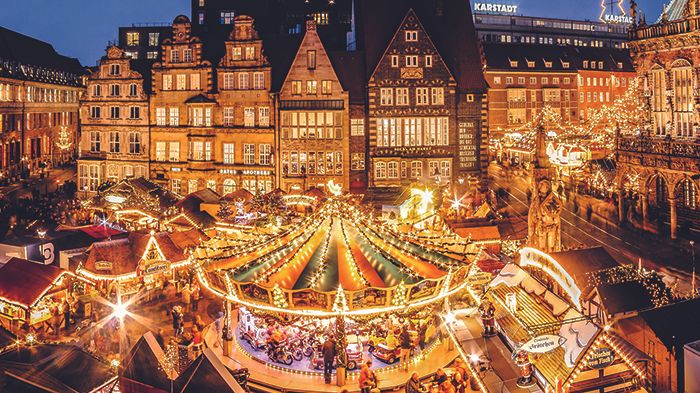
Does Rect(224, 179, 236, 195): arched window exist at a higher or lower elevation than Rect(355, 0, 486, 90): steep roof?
lower

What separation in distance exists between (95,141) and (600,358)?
42.2 m

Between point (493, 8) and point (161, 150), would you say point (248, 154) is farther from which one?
point (493, 8)

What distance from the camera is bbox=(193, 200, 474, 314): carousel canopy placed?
1488cm

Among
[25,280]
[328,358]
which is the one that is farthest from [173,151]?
[328,358]

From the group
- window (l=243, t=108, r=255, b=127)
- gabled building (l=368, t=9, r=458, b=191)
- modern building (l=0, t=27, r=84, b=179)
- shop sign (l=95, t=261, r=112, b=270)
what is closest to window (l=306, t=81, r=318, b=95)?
gabled building (l=368, t=9, r=458, b=191)

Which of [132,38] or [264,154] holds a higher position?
[132,38]

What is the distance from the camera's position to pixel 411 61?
41812 mm

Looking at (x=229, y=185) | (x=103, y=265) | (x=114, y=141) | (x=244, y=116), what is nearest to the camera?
(x=103, y=265)

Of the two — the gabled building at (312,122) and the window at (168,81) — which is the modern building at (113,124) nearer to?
the window at (168,81)

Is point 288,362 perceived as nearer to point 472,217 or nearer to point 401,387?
point 401,387

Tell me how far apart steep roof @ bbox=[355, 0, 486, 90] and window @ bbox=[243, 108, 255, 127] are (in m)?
8.90

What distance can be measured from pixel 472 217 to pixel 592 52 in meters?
68.5

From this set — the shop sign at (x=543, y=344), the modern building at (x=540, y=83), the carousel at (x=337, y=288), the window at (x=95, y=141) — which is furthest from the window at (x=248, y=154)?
the modern building at (x=540, y=83)

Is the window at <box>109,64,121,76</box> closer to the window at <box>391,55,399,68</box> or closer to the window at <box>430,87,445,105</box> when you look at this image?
the window at <box>391,55,399,68</box>
